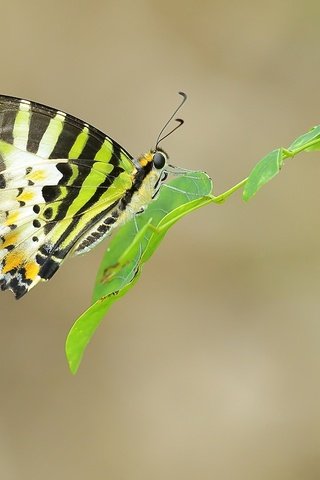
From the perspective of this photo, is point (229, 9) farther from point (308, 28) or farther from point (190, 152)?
point (190, 152)

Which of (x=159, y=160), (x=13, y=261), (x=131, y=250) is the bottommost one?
(x=13, y=261)

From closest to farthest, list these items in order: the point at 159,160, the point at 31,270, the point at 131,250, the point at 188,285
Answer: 1. the point at 131,250
2. the point at 31,270
3. the point at 159,160
4. the point at 188,285

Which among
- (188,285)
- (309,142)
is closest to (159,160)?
(309,142)

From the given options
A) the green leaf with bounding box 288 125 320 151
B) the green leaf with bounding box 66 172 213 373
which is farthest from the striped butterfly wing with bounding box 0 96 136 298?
the green leaf with bounding box 288 125 320 151

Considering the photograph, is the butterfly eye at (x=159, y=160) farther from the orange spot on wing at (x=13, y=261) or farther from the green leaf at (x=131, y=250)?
the orange spot on wing at (x=13, y=261)

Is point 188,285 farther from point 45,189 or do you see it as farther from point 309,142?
point 309,142

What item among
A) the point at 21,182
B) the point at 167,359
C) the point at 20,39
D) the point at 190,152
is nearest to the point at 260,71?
the point at 190,152

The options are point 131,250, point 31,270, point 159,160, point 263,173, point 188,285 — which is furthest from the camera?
Result: point 188,285
